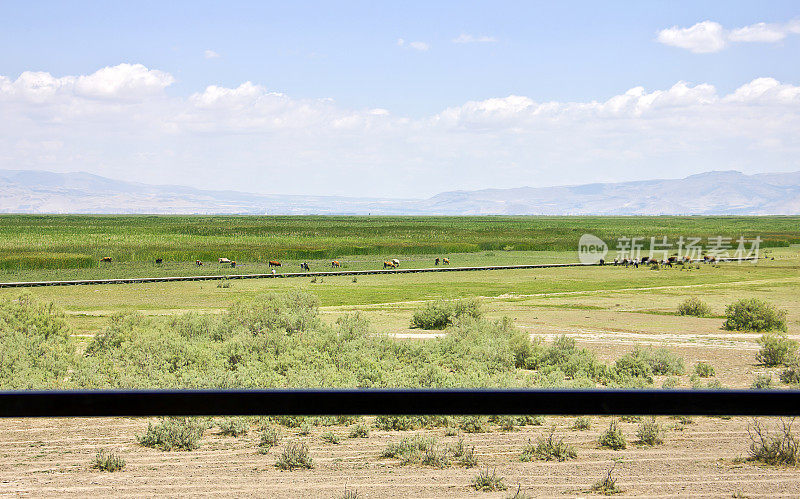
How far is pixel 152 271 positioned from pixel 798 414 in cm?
6050

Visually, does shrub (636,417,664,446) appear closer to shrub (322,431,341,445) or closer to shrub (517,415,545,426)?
shrub (517,415,545,426)

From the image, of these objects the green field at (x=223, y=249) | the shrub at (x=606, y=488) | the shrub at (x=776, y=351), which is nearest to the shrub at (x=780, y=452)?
the shrub at (x=606, y=488)

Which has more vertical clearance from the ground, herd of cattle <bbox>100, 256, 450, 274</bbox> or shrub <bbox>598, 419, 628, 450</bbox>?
shrub <bbox>598, 419, 628, 450</bbox>

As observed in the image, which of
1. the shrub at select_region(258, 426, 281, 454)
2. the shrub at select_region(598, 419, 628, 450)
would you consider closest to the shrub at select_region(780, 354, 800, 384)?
the shrub at select_region(598, 419, 628, 450)

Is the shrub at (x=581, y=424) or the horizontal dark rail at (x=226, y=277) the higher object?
the shrub at (x=581, y=424)

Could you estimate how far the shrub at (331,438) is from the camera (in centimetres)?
668

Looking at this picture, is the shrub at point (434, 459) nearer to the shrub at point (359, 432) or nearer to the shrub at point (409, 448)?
the shrub at point (409, 448)

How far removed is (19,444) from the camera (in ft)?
21.4

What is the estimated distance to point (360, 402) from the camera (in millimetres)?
1763

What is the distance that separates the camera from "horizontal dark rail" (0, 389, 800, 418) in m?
1.77

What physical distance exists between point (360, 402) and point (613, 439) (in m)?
5.44

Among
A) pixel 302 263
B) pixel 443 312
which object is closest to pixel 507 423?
pixel 443 312

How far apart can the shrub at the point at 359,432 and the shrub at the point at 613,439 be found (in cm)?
220

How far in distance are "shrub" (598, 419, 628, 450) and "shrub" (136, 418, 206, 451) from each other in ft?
12.0
